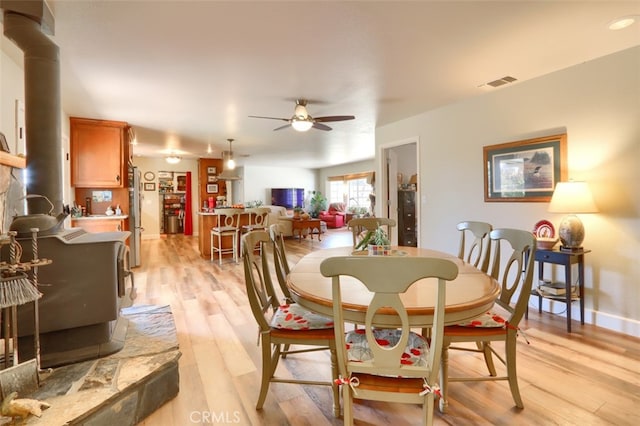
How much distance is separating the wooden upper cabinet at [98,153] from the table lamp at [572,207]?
5.42 m

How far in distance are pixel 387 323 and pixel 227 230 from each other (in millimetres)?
4786

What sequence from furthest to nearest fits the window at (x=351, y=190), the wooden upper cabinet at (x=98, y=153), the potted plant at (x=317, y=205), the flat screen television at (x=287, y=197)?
the flat screen television at (x=287, y=197)
the window at (x=351, y=190)
the potted plant at (x=317, y=205)
the wooden upper cabinet at (x=98, y=153)

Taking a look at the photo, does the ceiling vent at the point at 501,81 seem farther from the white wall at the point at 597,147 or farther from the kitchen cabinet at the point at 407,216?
the kitchen cabinet at the point at 407,216

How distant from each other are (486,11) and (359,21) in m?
0.80

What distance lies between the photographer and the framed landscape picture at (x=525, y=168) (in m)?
2.96

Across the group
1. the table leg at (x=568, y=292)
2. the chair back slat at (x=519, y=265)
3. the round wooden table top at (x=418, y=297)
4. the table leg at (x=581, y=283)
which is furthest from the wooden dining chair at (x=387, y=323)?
the table leg at (x=581, y=283)

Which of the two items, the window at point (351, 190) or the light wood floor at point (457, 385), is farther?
the window at point (351, 190)

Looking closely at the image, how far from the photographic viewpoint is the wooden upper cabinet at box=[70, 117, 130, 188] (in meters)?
4.39

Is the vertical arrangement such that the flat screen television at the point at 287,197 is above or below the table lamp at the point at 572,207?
above

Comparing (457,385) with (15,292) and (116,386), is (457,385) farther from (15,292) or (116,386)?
(15,292)

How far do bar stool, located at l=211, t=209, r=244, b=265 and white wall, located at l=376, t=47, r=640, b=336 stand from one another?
12.9ft

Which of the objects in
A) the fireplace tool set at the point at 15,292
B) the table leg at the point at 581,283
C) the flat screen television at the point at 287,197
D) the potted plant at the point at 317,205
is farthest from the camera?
the flat screen television at the point at 287,197

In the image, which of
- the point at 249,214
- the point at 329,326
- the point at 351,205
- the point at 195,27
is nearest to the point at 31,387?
the point at 329,326

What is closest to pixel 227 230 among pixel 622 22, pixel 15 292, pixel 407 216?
pixel 407 216
